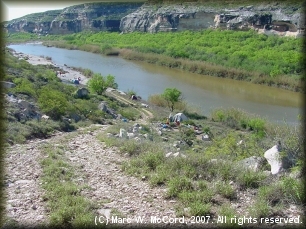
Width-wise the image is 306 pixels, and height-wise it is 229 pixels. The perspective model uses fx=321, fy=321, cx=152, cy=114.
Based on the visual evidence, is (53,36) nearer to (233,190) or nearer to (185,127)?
(185,127)

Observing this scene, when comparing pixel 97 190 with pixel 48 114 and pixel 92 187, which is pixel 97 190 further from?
pixel 48 114

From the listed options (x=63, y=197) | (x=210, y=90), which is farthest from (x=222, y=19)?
(x=63, y=197)

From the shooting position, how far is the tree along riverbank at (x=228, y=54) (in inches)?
1250

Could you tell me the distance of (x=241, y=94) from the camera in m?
28.2

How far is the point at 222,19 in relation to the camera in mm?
51719

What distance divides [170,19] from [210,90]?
116 ft

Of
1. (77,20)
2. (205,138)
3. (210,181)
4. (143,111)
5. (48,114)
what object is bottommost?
(143,111)

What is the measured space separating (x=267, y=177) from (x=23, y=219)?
12.1 ft

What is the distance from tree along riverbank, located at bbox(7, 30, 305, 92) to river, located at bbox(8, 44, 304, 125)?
1.20 meters

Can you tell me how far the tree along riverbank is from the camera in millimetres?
31750

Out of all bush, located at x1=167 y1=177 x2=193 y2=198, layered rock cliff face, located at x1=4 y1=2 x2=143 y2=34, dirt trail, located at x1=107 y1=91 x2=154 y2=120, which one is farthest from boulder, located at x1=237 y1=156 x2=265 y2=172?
layered rock cliff face, located at x1=4 y1=2 x2=143 y2=34

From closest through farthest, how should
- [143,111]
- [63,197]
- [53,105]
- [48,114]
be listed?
[63,197], [48,114], [53,105], [143,111]

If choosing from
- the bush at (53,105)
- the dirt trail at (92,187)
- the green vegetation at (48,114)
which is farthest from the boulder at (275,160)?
the bush at (53,105)

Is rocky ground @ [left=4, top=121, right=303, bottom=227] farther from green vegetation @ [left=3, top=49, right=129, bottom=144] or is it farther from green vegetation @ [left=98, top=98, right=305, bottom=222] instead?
green vegetation @ [left=3, top=49, right=129, bottom=144]
